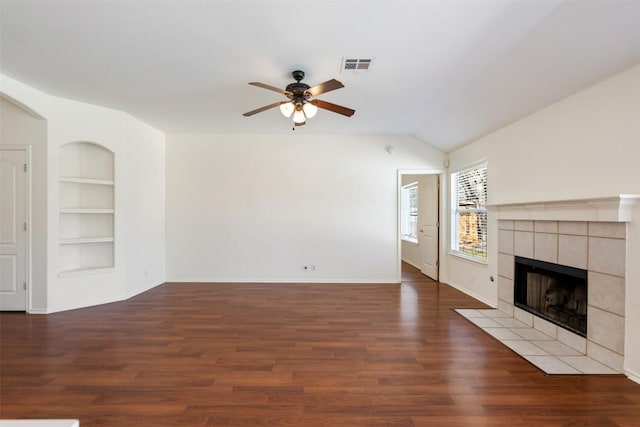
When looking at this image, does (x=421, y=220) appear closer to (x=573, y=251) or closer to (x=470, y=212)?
(x=470, y=212)

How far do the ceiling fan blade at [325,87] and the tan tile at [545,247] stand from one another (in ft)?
8.93

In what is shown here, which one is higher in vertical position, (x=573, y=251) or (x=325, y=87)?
(x=325, y=87)

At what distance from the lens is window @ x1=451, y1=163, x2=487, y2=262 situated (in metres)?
4.61

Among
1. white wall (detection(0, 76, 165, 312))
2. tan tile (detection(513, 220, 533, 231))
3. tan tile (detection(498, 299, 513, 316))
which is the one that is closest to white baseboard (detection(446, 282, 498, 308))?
tan tile (detection(498, 299, 513, 316))

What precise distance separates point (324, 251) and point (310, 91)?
3.35 m

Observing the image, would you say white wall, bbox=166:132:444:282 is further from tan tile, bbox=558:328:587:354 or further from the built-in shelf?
tan tile, bbox=558:328:587:354

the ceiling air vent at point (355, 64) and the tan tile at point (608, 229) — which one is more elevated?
the ceiling air vent at point (355, 64)

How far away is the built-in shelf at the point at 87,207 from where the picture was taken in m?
4.20

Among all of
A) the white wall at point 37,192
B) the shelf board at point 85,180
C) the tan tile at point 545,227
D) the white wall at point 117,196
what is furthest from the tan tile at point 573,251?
the white wall at point 37,192

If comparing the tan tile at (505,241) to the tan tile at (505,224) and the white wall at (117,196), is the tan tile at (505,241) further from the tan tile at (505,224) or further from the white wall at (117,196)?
the white wall at (117,196)

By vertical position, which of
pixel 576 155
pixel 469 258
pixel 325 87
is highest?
pixel 325 87

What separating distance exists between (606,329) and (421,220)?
4160 millimetres

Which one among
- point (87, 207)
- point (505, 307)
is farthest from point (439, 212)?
point (87, 207)

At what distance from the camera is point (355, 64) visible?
2977 mm
